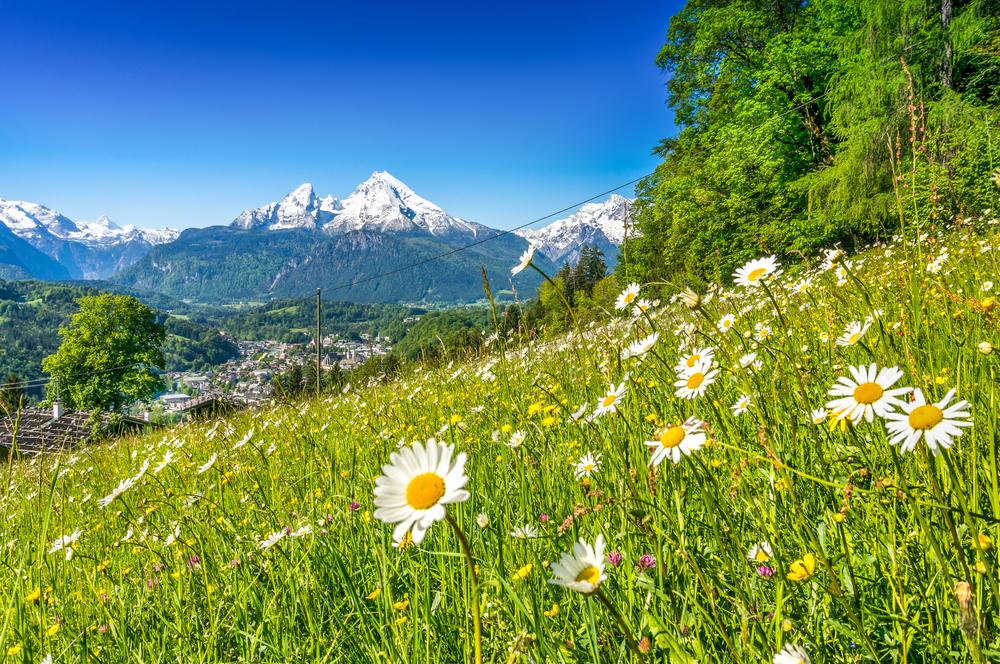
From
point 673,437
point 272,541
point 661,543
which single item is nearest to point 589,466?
point 661,543

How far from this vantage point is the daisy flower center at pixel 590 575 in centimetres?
62

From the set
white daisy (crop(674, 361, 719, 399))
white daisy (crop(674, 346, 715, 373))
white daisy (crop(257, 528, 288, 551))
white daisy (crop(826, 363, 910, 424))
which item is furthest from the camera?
white daisy (crop(257, 528, 288, 551))

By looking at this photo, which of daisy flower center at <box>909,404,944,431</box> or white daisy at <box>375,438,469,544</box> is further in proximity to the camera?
daisy flower center at <box>909,404,944,431</box>

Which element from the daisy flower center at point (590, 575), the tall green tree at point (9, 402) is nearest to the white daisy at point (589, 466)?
the daisy flower center at point (590, 575)

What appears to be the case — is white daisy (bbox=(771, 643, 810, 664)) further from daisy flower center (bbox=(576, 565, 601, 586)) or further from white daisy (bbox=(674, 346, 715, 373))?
white daisy (bbox=(674, 346, 715, 373))

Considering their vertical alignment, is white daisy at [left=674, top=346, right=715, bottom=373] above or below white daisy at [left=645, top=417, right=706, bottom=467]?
above

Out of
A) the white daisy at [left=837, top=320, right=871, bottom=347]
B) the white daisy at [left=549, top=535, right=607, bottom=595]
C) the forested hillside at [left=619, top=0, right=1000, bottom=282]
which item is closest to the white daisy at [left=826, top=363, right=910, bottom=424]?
the white daisy at [left=837, top=320, right=871, bottom=347]

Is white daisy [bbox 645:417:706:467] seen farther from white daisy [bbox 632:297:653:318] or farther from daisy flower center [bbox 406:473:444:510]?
white daisy [bbox 632:297:653:318]

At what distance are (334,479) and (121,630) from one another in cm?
87

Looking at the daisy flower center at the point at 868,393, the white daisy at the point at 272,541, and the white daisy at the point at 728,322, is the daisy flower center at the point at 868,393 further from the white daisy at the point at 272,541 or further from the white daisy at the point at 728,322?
the white daisy at the point at 272,541

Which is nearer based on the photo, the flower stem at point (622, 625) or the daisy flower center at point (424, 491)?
the flower stem at point (622, 625)

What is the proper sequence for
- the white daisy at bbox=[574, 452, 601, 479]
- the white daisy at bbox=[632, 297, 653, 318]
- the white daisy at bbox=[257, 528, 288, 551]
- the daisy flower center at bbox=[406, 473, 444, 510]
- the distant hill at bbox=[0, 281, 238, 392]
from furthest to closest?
the distant hill at bbox=[0, 281, 238, 392] < the white daisy at bbox=[632, 297, 653, 318] < the white daisy at bbox=[257, 528, 288, 551] < the white daisy at bbox=[574, 452, 601, 479] < the daisy flower center at bbox=[406, 473, 444, 510]

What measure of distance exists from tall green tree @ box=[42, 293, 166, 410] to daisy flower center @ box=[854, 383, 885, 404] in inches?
1582

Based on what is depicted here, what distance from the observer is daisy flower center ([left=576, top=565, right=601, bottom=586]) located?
2.04 ft
